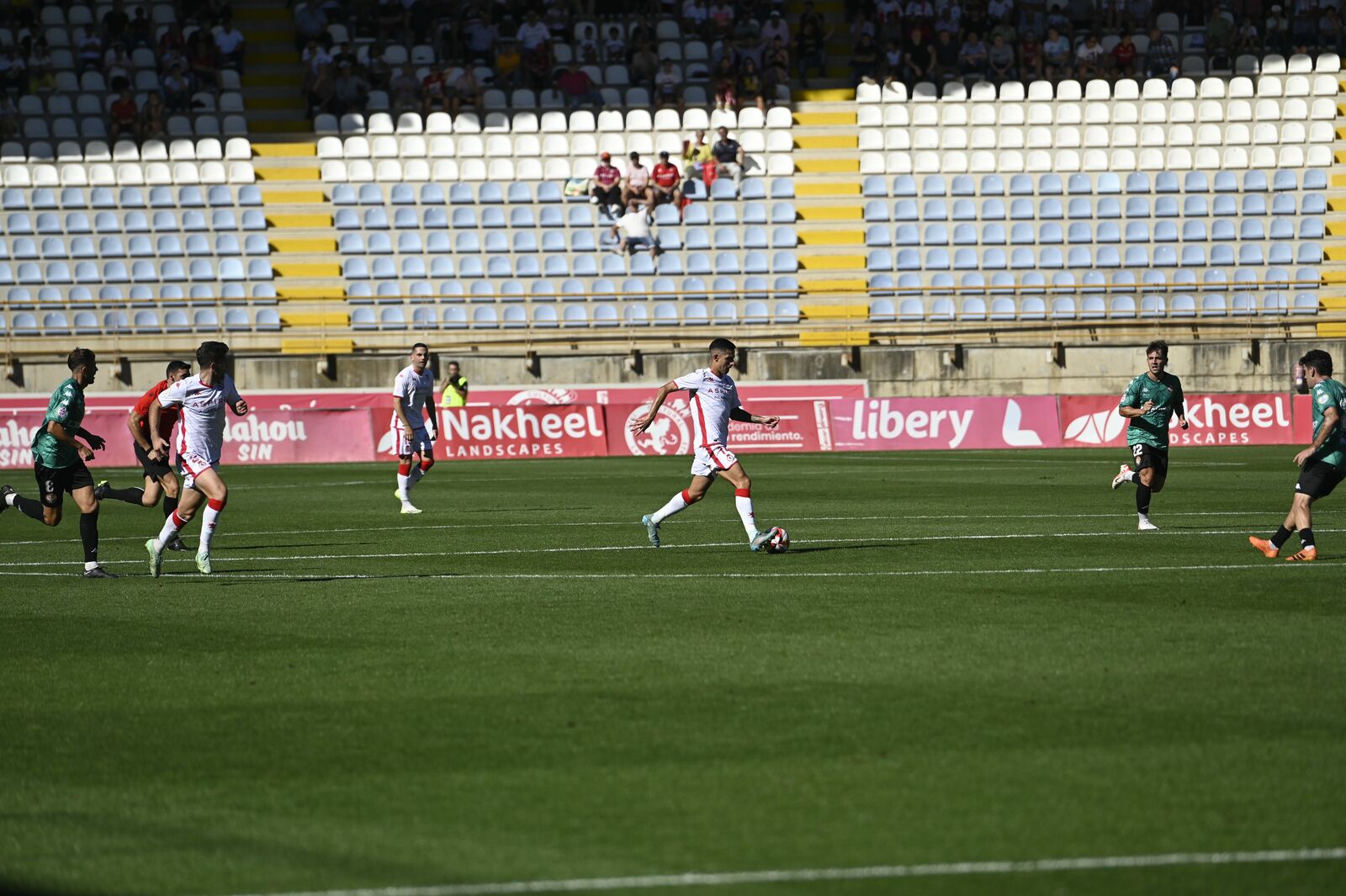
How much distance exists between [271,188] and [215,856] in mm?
35385

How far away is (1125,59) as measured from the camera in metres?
39.5

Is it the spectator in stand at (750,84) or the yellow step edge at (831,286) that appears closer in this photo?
the yellow step edge at (831,286)

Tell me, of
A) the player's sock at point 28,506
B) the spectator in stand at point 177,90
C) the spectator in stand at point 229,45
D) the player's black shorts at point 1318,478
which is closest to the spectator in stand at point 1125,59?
the spectator in stand at point 229,45

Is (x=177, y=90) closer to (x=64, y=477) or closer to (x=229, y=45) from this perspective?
(x=229, y=45)

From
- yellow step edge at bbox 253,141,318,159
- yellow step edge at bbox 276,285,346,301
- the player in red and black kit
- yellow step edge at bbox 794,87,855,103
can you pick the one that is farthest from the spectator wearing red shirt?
the player in red and black kit

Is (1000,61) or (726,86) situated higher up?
(1000,61)

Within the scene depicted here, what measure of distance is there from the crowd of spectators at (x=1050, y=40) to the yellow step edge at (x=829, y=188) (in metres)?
2.77

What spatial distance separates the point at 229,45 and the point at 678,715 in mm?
36602

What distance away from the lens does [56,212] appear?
38625mm

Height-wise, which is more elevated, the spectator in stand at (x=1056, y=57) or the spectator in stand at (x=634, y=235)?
the spectator in stand at (x=1056, y=57)

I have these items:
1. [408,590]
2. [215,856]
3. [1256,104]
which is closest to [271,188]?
[1256,104]

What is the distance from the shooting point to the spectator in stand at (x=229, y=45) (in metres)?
40.5

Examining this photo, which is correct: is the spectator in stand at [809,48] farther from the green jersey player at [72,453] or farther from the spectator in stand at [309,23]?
the green jersey player at [72,453]

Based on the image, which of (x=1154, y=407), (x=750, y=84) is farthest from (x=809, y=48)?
(x=1154, y=407)
